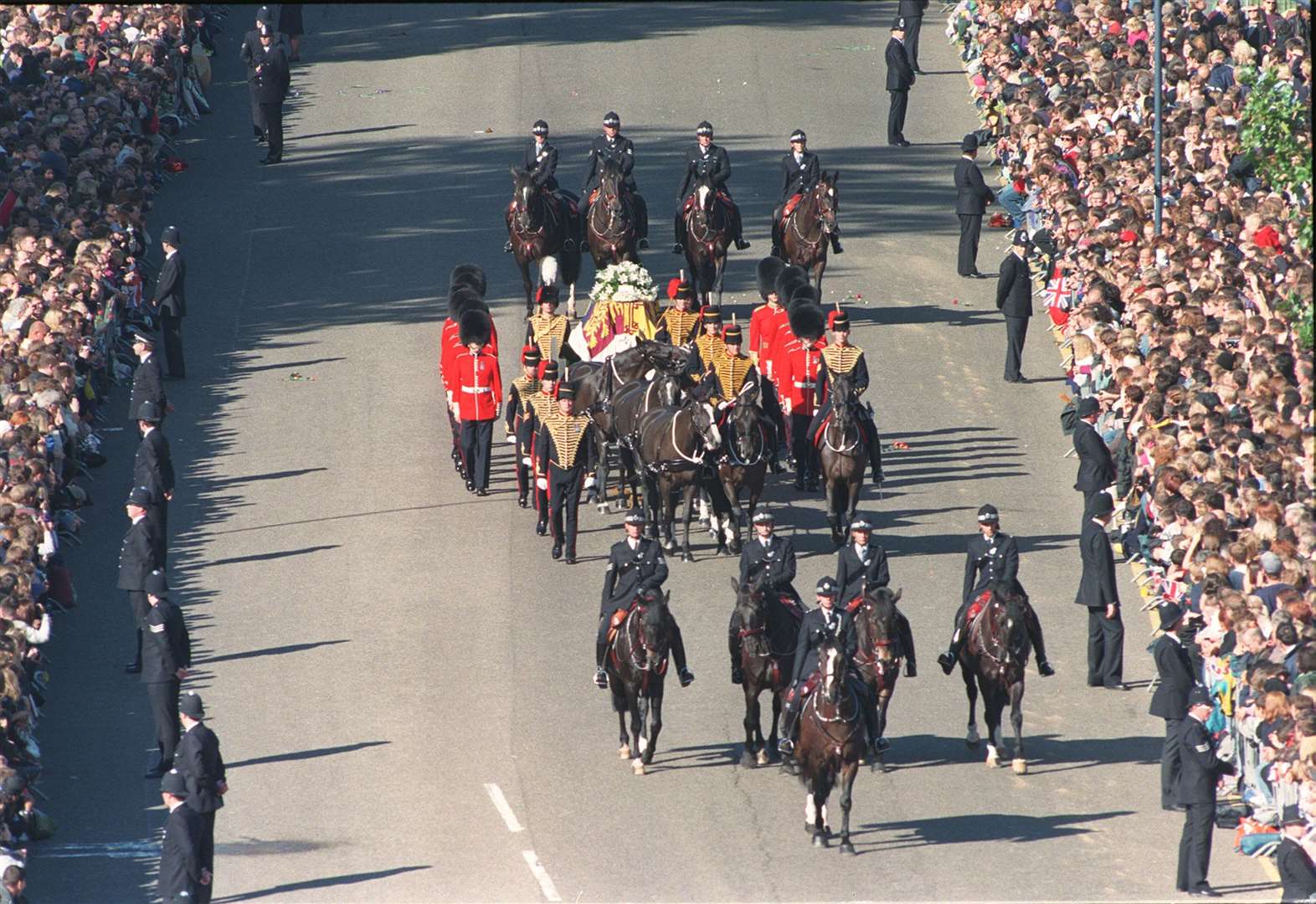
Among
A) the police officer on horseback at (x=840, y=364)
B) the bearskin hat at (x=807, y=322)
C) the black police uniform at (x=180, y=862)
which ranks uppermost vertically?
the bearskin hat at (x=807, y=322)

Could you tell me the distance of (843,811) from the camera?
62.2 ft

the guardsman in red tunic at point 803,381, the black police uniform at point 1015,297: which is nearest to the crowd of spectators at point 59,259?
the guardsman in red tunic at point 803,381

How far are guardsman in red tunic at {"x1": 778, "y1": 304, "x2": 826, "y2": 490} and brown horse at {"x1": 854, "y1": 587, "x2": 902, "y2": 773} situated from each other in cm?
645

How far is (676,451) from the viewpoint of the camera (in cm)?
2452

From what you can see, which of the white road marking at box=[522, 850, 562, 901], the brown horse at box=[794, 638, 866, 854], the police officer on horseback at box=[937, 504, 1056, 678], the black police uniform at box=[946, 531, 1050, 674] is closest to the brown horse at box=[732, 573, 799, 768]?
the brown horse at box=[794, 638, 866, 854]

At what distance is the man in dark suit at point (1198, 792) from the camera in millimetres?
18078

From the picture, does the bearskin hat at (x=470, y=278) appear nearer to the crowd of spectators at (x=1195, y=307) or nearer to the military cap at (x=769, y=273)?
the military cap at (x=769, y=273)

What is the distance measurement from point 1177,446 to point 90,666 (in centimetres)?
979

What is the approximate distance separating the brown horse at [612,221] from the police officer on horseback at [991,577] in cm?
988

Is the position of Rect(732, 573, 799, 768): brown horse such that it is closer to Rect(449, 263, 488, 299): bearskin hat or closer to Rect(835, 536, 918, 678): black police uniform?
Rect(835, 536, 918, 678): black police uniform

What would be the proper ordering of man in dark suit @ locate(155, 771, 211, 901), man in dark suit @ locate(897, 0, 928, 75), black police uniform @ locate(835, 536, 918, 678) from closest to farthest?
man in dark suit @ locate(155, 771, 211, 901) < black police uniform @ locate(835, 536, 918, 678) < man in dark suit @ locate(897, 0, 928, 75)

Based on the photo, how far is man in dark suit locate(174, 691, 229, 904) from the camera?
1789 cm

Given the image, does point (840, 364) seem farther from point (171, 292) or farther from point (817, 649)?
point (171, 292)

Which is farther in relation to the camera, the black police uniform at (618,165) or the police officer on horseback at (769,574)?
the black police uniform at (618,165)
